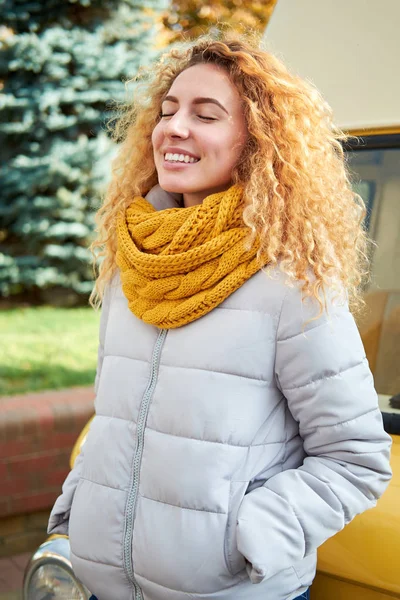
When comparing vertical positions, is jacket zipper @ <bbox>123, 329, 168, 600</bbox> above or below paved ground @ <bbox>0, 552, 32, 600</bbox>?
above

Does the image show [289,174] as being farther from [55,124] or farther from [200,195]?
[55,124]

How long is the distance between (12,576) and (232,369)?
9.71 ft

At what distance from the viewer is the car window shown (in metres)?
2.22

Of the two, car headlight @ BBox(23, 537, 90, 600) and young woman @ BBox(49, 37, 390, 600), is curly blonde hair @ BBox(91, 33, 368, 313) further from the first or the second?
car headlight @ BBox(23, 537, 90, 600)

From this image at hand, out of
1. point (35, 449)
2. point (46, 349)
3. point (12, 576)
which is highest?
point (46, 349)

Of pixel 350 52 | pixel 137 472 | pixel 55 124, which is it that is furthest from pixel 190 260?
pixel 55 124

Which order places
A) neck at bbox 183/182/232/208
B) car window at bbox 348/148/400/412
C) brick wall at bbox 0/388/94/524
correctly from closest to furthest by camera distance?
neck at bbox 183/182/232/208 < car window at bbox 348/148/400/412 < brick wall at bbox 0/388/94/524

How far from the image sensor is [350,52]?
2.49 meters

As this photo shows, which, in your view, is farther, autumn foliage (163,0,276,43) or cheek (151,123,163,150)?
autumn foliage (163,0,276,43)

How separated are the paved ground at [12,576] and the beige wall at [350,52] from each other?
295cm

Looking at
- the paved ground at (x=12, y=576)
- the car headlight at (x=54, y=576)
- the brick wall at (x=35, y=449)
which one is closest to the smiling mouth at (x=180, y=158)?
the car headlight at (x=54, y=576)

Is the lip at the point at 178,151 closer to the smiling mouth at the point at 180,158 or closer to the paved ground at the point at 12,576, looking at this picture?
the smiling mouth at the point at 180,158

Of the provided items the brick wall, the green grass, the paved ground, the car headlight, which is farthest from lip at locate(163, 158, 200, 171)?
the green grass

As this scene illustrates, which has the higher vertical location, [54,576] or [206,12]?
[206,12]
